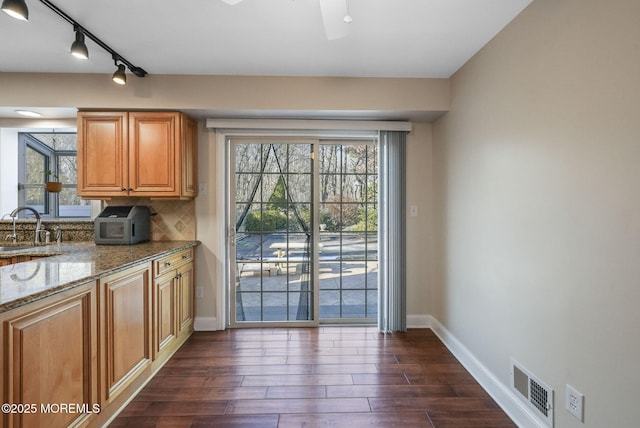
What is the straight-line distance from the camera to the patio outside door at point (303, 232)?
3455 mm

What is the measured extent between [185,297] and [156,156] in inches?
52.0

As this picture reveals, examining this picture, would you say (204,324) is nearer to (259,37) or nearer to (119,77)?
(119,77)

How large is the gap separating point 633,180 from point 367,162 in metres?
2.38

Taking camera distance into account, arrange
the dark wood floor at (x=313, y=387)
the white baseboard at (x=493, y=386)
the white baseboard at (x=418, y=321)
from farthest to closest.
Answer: the white baseboard at (x=418, y=321) → the dark wood floor at (x=313, y=387) → the white baseboard at (x=493, y=386)

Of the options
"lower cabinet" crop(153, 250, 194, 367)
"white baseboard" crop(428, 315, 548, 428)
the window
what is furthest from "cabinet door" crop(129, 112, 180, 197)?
"white baseboard" crop(428, 315, 548, 428)

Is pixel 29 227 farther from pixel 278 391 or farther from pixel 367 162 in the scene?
pixel 367 162

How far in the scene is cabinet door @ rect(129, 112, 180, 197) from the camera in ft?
9.78

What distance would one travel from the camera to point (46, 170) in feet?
11.6

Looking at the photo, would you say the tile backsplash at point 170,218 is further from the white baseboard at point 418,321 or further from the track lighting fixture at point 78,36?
the white baseboard at point 418,321

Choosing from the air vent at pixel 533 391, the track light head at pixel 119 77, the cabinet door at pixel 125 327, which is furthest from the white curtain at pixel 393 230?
the track light head at pixel 119 77

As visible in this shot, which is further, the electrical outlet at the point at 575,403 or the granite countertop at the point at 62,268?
the electrical outlet at the point at 575,403

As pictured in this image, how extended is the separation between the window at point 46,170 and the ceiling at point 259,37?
68 cm

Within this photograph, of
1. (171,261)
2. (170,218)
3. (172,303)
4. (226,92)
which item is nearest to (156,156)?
(170,218)

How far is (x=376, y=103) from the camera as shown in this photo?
3.00 meters
